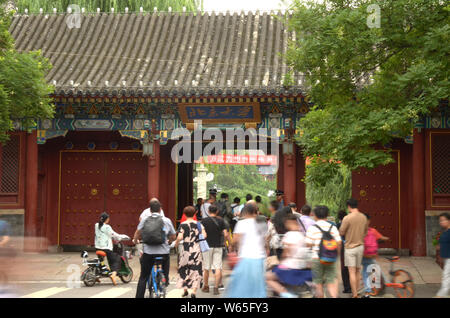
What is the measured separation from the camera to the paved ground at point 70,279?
482 inches

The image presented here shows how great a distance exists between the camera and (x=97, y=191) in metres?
20.8

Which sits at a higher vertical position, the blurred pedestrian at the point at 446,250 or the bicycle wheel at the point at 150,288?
the blurred pedestrian at the point at 446,250

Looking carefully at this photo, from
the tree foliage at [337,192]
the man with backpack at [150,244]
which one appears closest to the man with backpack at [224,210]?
the man with backpack at [150,244]

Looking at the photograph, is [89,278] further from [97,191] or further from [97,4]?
[97,4]

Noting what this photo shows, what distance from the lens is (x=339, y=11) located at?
12.4m

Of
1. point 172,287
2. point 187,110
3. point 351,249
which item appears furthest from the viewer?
point 187,110

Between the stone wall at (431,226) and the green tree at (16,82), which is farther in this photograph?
the stone wall at (431,226)

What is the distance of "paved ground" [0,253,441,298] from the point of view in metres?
12.3

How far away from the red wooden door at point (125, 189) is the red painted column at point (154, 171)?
55.1 inches

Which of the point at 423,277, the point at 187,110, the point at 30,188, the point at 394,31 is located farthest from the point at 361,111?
the point at 30,188

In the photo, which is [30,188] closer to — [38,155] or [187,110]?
[38,155]

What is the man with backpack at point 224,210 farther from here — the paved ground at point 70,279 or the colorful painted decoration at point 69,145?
the colorful painted decoration at point 69,145

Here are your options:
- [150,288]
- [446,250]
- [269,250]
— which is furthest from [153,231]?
[446,250]

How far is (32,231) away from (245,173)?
37.7 metres
